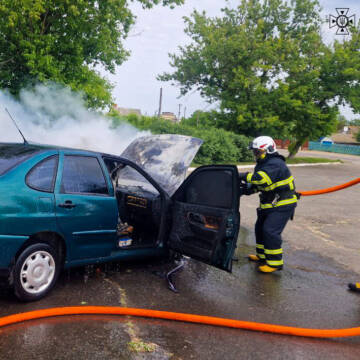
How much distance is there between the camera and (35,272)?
3.76 meters

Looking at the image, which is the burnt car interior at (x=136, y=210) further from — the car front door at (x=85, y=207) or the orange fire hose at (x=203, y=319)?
the orange fire hose at (x=203, y=319)

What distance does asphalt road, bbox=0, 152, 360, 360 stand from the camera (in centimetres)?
319

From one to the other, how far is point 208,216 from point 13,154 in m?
2.09

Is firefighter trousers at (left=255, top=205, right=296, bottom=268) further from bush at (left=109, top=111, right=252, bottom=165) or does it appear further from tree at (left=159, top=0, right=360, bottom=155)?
tree at (left=159, top=0, right=360, bottom=155)

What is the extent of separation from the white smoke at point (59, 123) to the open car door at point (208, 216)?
8.67 meters

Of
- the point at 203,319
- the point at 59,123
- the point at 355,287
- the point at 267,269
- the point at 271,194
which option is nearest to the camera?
the point at 203,319

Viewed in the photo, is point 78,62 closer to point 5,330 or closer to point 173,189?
point 173,189

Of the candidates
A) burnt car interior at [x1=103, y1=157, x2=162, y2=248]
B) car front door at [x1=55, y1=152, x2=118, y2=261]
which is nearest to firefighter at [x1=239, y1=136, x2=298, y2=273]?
burnt car interior at [x1=103, y1=157, x2=162, y2=248]

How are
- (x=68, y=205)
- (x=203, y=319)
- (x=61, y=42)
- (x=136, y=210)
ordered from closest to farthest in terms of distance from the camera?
(x=203, y=319)
(x=68, y=205)
(x=136, y=210)
(x=61, y=42)

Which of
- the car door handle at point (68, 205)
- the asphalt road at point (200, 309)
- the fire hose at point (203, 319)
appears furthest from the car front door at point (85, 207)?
the fire hose at point (203, 319)

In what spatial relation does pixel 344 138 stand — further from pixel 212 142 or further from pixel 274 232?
pixel 274 232

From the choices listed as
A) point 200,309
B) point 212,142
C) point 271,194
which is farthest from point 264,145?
point 212,142

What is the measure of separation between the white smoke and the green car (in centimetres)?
821

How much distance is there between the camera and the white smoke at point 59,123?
1295cm
